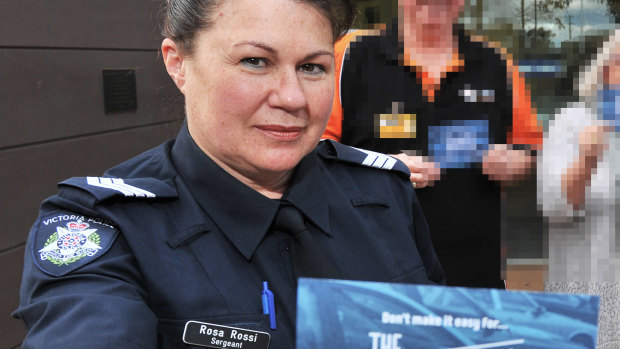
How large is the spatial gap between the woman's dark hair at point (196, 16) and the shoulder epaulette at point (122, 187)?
0.87ft

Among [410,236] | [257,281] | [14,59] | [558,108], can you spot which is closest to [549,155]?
[558,108]

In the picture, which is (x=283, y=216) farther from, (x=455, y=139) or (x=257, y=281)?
(x=455, y=139)

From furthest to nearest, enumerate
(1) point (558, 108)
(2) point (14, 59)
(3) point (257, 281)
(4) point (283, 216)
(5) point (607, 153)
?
(2) point (14, 59) → (1) point (558, 108) → (5) point (607, 153) → (4) point (283, 216) → (3) point (257, 281)

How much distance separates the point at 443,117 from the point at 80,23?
198 cm

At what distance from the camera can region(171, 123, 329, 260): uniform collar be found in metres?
1.26

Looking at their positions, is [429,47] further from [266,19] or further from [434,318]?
[434,318]

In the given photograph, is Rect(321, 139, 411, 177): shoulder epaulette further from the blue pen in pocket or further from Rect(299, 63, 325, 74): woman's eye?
the blue pen in pocket

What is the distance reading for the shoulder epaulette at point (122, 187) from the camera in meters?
1.18

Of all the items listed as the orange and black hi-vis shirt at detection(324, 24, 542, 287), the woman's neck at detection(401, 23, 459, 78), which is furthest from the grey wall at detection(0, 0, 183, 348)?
the woman's neck at detection(401, 23, 459, 78)

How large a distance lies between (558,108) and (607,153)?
216 mm

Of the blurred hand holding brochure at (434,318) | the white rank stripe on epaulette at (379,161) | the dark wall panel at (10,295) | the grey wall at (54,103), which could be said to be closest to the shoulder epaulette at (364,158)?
the white rank stripe on epaulette at (379,161)

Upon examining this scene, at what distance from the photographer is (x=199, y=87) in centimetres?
128

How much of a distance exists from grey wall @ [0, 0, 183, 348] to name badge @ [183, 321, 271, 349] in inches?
57.1

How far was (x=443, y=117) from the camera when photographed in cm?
200
